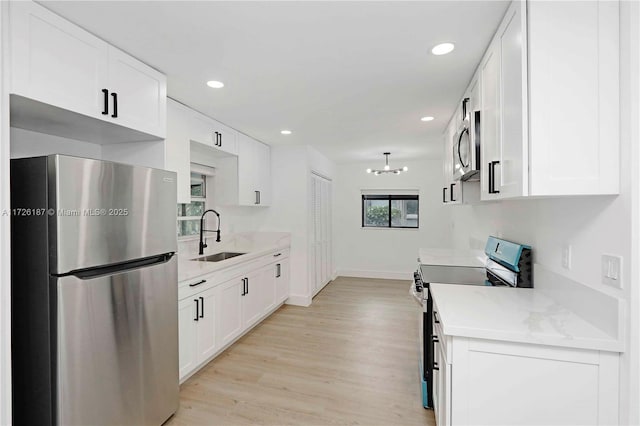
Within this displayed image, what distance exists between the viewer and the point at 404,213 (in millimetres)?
6469

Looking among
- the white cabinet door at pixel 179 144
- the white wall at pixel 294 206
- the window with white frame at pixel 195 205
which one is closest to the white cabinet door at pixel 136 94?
the white cabinet door at pixel 179 144

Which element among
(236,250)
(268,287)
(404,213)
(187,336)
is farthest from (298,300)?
(404,213)

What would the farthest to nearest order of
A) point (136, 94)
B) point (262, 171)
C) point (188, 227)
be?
point (262, 171)
point (188, 227)
point (136, 94)

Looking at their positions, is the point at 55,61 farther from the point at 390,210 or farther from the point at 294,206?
the point at 390,210

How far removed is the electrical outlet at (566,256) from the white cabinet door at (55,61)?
2.55 meters

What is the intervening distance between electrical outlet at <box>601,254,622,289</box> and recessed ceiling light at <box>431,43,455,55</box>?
132cm

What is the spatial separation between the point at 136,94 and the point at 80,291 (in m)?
1.21

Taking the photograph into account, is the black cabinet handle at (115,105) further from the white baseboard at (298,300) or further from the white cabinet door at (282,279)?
the white baseboard at (298,300)

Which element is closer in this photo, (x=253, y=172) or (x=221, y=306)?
(x=221, y=306)

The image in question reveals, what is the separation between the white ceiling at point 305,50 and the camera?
152 centimetres

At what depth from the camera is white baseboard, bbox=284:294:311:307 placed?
4594 mm

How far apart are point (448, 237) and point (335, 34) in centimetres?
521

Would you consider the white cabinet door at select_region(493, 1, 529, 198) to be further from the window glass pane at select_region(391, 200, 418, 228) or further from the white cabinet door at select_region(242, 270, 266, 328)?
the window glass pane at select_region(391, 200, 418, 228)

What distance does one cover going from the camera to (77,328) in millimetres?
1481
